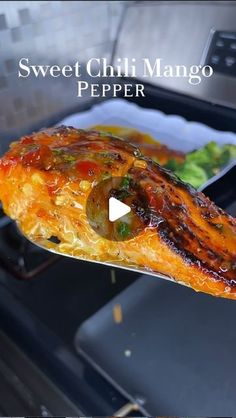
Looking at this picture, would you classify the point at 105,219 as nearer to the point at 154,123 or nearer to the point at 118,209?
the point at 118,209

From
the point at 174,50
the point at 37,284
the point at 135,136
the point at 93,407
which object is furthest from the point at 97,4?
the point at 93,407

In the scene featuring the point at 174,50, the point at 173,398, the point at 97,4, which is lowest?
the point at 173,398

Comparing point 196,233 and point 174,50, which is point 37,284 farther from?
point 174,50

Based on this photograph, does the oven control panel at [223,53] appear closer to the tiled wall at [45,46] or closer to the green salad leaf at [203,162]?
the green salad leaf at [203,162]

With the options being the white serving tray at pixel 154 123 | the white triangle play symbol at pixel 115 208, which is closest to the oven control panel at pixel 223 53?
the white serving tray at pixel 154 123

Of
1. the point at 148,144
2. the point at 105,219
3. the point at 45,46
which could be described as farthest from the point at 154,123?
the point at 105,219

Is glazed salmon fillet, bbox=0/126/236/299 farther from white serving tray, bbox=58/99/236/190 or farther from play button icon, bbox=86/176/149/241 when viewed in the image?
white serving tray, bbox=58/99/236/190
